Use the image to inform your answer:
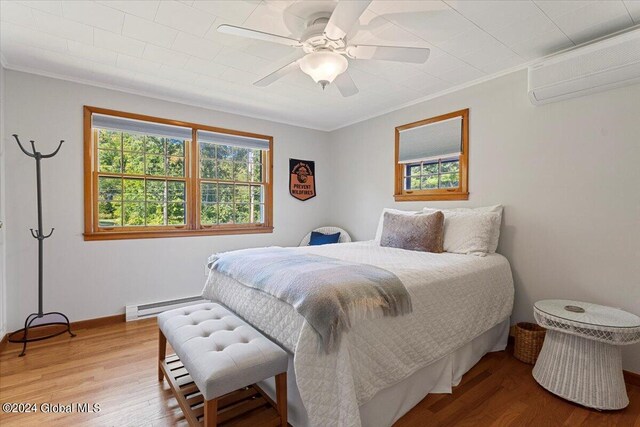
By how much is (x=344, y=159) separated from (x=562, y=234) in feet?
8.99

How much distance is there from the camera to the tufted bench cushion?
53.6 inches

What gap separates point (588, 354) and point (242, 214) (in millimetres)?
3526

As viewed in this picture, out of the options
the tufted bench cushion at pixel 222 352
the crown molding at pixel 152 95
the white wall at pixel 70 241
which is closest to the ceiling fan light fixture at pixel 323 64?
the tufted bench cushion at pixel 222 352

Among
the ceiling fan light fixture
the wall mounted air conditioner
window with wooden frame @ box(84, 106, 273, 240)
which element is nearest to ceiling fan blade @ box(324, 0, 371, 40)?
the ceiling fan light fixture

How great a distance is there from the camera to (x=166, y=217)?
349cm

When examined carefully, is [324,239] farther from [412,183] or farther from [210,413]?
[210,413]

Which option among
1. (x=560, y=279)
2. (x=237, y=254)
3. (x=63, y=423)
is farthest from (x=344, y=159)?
(x=63, y=423)

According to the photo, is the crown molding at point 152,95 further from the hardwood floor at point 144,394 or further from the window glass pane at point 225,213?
the hardwood floor at point 144,394

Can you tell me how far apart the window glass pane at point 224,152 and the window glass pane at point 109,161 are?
1.05 m

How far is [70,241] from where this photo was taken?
2.91 metres

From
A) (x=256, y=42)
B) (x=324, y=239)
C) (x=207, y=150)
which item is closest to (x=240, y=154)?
(x=207, y=150)

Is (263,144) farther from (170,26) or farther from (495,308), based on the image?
(495,308)

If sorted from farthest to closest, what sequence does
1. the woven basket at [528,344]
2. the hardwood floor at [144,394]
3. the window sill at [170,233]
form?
the window sill at [170,233] → the woven basket at [528,344] → the hardwood floor at [144,394]

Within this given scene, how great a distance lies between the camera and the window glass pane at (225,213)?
3.86 m
